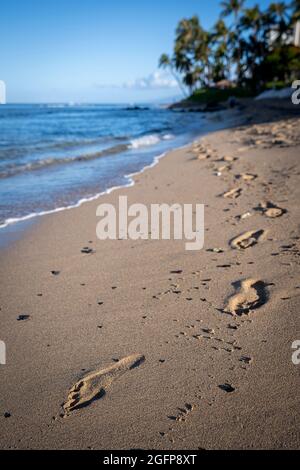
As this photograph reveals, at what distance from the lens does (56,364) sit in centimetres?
192

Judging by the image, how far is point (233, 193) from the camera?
190 inches

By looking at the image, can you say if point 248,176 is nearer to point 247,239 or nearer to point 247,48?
point 247,239

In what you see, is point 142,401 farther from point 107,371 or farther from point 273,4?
point 273,4

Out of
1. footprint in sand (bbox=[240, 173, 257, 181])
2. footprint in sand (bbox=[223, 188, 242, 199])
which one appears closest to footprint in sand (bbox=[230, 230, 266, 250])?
footprint in sand (bbox=[223, 188, 242, 199])

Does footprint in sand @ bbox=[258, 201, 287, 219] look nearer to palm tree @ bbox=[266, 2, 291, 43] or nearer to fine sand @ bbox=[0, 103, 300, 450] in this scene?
fine sand @ bbox=[0, 103, 300, 450]

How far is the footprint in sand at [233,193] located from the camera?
4.70 metres

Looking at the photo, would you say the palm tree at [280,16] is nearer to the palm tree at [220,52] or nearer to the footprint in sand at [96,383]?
the palm tree at [220,52]

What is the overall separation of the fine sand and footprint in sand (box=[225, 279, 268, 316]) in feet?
0.04

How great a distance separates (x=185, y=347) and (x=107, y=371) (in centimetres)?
46

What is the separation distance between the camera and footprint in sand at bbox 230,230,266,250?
10.5 ft

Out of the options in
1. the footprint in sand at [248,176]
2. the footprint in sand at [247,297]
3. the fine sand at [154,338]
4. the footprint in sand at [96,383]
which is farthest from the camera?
the footprint in sand at [248,176]

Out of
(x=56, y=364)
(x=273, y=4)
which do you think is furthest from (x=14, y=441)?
(x=273, y=4)

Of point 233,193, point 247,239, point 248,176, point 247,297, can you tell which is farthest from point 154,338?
point 248,176

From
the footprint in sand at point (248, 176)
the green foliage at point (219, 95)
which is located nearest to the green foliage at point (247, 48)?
the green foliage at point (219, 95)
